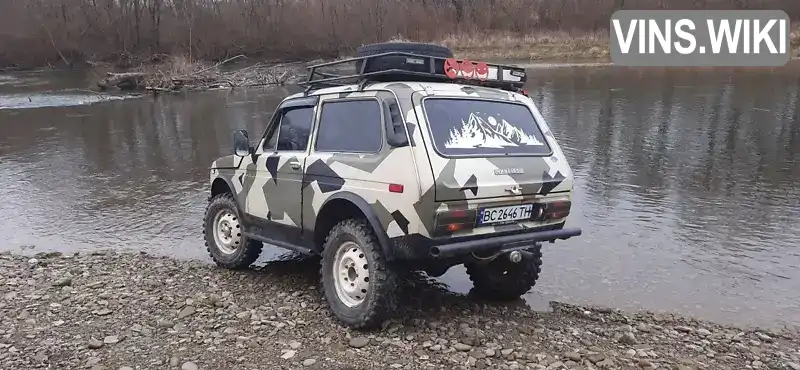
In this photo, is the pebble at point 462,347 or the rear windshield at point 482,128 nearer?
the pebble at point 462,347

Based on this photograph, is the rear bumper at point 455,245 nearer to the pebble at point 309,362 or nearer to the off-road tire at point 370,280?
the off-road tire at point 370,280

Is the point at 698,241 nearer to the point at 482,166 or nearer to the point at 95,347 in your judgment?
the point at 482,166

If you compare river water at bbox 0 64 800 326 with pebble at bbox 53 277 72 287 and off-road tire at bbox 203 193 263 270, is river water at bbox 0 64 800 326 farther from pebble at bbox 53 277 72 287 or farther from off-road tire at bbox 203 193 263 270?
pebble at bbox 53 277 72 287

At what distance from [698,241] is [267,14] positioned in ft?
202

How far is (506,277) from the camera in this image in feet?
20.4

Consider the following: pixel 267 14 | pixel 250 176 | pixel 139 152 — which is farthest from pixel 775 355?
pixel 267 14

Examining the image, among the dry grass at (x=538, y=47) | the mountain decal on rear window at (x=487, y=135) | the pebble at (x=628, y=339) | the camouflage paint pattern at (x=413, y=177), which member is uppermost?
the dry grass at (x=538, y=47)

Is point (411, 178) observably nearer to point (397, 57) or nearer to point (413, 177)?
point (413, 177)

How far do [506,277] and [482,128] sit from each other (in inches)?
63.9

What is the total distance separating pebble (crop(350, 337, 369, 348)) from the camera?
16.6ft

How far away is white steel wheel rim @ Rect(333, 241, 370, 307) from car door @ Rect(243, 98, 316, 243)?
69 cm

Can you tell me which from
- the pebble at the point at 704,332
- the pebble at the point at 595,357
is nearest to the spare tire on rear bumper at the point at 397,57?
the pebble at the point at 595,357

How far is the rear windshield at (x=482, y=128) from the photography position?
5117 millimetres

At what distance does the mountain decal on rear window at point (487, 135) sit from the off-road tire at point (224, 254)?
2840 mm
